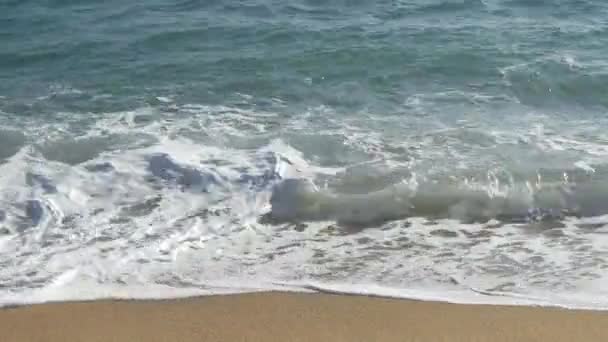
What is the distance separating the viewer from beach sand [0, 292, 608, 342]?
163 inches

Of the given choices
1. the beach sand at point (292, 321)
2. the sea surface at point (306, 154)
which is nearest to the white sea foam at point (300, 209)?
the sea surface at point (306, 154)

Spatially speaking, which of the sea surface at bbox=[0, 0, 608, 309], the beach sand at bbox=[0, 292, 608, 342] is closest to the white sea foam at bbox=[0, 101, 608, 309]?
the sea surface at bbox=[0, 0, 608, 309]

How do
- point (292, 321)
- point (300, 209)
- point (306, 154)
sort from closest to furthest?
point (292, 321)
point (300, 209)
point (306, 154)

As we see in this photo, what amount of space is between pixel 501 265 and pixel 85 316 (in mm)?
2673

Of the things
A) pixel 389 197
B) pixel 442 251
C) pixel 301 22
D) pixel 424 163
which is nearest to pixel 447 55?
pixel 301 22

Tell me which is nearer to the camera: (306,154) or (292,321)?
(292,321)

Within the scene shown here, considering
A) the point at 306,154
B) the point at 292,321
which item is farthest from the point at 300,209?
the point at 292,321

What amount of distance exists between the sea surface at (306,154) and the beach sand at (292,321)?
14cm

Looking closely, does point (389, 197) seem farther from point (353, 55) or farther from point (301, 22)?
point (301, 22)

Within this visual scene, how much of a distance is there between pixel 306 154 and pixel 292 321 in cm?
261

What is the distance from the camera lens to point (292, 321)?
4273 millimetres

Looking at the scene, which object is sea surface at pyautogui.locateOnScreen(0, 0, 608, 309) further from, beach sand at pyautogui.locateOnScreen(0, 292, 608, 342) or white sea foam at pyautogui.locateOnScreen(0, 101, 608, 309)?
beach sand at pyautogui.locateOnScreen(0, 292, 608, 342)

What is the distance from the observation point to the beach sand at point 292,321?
4133mm

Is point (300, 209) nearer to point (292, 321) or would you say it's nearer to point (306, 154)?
point (306, 154)
